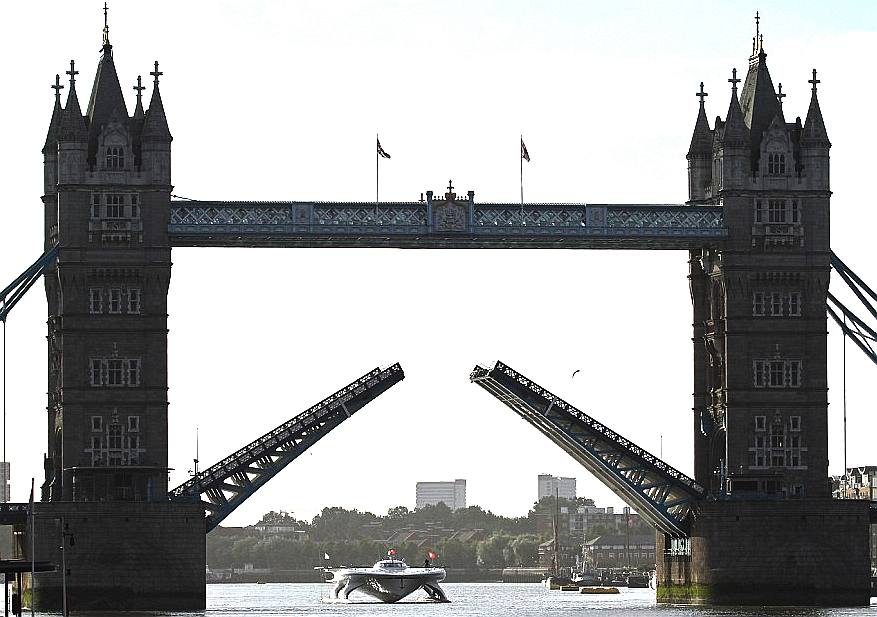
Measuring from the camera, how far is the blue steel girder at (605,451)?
10925cm

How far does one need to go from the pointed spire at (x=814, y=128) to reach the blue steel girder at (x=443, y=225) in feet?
15.4

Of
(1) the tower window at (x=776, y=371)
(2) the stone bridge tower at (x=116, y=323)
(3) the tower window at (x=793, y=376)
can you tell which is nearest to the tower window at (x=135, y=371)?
(2) the stone bridge tower at (x=116, y=323)

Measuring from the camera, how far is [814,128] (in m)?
112

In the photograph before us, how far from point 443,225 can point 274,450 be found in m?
11.1

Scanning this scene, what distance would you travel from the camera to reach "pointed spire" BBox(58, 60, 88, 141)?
107 meters

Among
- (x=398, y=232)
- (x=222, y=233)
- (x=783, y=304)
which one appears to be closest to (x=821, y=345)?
(x=783, y=304)

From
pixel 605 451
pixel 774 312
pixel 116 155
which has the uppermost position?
pixel 116 155

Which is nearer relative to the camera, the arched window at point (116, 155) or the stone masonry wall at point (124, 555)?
the stone masonry wall at point (124, 555)

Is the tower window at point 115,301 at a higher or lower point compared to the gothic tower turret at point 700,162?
lower

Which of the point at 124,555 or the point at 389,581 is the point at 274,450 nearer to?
the point at 124,555

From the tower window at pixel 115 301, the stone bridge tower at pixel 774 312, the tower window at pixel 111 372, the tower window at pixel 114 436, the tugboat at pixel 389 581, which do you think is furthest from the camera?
the tugboat at pixel 389 581

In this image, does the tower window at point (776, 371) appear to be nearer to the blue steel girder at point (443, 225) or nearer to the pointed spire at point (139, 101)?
the blue steel girder at point (443, 225)

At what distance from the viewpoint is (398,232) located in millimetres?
108562

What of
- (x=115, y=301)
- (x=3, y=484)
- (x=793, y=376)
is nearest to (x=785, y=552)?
(x=793, y=376)
